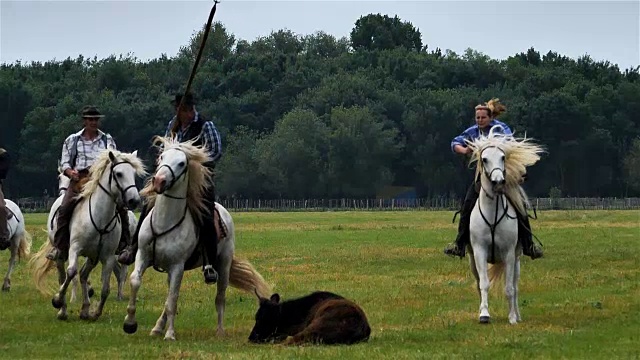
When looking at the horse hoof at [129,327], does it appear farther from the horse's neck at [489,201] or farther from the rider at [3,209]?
the horse's neck at [489,201]

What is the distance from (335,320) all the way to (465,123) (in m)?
104

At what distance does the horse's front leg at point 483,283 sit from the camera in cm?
1558

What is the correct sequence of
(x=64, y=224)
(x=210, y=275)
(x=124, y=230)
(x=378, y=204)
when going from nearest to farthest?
1. (x=210, y=275)
2. (x=64, y=224)
3. (x=124, y=230)
4. (x=378, y=204)

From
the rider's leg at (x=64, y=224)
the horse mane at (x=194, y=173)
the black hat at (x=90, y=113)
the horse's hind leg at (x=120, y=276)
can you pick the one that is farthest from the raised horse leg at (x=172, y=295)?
the horse's hind leg at (x=120, y=276)

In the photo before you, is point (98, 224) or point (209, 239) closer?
point (209, 239)

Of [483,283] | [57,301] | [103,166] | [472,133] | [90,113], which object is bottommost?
[57,301]

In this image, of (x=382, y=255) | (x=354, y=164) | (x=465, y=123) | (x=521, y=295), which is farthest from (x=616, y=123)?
(x=521, y=295)

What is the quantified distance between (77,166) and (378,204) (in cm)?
9502

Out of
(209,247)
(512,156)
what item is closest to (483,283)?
(512,156)

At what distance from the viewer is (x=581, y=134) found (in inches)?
4508

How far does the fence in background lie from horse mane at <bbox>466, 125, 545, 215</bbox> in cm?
8390

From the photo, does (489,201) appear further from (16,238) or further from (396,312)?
(16,238)

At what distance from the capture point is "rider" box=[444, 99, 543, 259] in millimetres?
16328

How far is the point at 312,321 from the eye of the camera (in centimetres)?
1367
